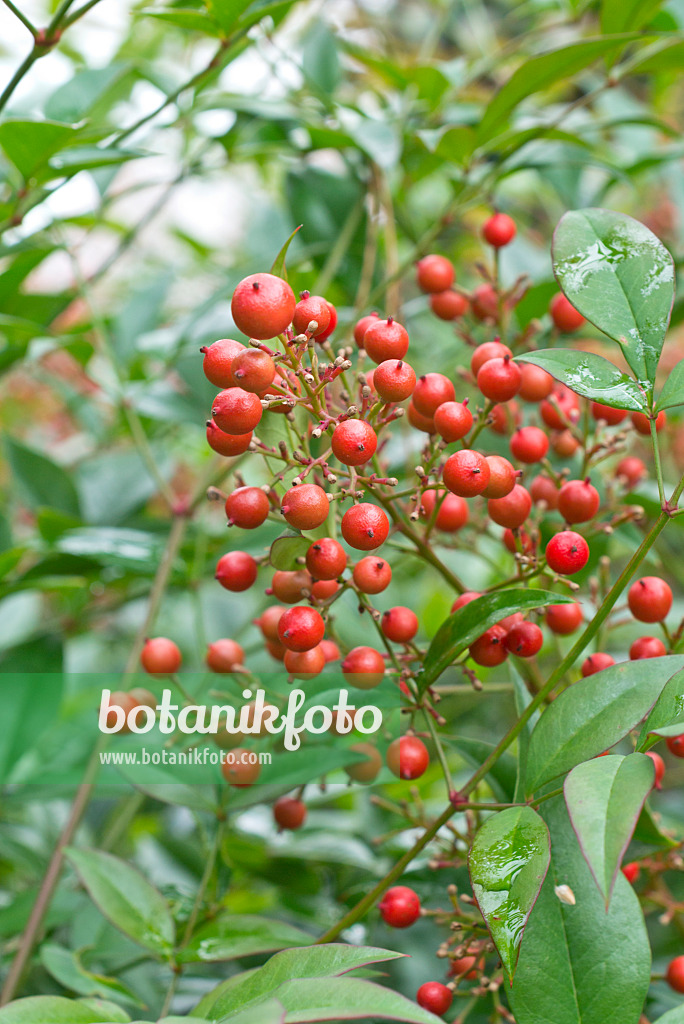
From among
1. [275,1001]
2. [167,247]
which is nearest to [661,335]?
[275,1001]

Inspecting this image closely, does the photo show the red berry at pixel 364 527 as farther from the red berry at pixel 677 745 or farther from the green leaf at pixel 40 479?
the green leaf at pixel 40 479

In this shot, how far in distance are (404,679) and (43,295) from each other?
731 millimetres

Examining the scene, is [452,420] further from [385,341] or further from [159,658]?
[159,658]

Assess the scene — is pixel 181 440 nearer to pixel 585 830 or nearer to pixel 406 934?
pixel 406 934

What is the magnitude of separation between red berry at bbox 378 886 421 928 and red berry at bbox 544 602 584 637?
0.20 meters

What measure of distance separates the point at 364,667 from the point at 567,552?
144 millimetres

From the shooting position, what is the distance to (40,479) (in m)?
1.01

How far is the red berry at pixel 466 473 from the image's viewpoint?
1.59ft

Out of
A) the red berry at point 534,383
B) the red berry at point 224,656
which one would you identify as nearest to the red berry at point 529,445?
the red berry at point 534,383

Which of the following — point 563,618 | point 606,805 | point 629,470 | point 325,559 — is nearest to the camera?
point 606,805

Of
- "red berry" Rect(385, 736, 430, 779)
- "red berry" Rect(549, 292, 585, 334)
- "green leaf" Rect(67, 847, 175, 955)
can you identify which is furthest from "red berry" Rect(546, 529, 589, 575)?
"green leaf" Rect(67, 847, 175, 955)

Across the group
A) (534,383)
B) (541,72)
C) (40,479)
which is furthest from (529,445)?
(40,479)

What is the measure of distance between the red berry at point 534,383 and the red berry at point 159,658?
324 mm

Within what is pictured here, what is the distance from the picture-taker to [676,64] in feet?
2.72
